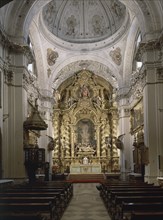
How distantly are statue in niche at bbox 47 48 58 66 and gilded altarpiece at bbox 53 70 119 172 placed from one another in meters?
5.06

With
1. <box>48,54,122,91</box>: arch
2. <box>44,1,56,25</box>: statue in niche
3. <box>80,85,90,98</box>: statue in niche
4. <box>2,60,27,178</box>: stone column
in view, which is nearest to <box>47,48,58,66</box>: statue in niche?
<box>48,54,122,91</box>: arch

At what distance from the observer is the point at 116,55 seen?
25.9 meters

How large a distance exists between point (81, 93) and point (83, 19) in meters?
7.44

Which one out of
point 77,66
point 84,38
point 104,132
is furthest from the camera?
point 104,132

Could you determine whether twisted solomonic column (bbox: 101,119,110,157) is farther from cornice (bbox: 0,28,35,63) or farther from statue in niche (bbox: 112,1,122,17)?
cornice (bbox: 0,28,35,63)

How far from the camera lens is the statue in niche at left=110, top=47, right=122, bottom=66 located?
25.5m

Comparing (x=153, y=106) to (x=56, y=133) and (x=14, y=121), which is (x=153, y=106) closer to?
(x=14, y=121)

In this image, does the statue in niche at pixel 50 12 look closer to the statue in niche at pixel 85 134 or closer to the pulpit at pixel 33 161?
the statue in niche at pixel 85 134

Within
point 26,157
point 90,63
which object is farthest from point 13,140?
point 90,63

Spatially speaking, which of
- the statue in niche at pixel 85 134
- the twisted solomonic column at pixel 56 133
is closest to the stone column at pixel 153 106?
the twisted solomonic column at pixel 56 133

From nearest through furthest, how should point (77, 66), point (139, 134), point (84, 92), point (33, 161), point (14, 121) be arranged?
1. point (33, 161)
2. point (14, 121)
3. point (139, 134)
4. point (77, 66)
5. point (84, 92)

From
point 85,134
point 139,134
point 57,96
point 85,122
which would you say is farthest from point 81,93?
point 139,134

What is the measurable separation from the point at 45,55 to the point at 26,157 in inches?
419

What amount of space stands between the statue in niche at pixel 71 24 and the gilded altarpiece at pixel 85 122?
17.1ft
